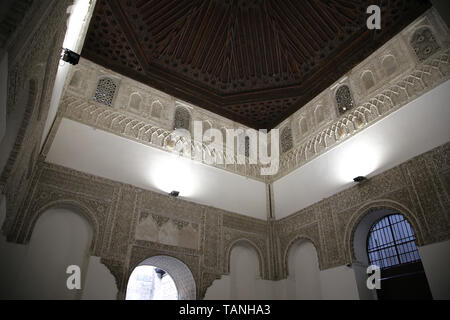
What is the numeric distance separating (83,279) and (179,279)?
78.8 inches

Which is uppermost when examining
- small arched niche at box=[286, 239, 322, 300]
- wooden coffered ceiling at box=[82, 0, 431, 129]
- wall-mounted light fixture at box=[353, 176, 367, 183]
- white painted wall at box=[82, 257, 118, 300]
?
wooden coffered ceiling at box=[82, 0, 431, 129]

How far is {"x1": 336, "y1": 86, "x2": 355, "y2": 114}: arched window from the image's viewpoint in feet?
22.6

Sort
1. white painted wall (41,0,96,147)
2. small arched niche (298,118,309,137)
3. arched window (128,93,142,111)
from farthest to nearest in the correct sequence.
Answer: small arched niche (298,118,309,137)
arched window (128,93,142,111)
white painted wall (41,0,96,147)

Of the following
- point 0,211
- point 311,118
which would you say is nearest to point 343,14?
point 311,118

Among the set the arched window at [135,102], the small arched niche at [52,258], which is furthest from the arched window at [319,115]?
the small arched niche at [52,258]

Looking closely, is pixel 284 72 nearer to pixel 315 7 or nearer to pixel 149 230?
pixel 315 7

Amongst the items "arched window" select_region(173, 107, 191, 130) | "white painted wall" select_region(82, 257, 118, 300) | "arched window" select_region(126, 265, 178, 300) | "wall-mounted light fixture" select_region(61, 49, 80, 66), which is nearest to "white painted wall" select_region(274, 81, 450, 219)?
"arched window" select_region(173, 107, 191, 130)

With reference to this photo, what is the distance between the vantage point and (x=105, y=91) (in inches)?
276

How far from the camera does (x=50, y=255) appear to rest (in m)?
5.09

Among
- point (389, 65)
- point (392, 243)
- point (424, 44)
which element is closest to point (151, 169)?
point (392, 243)

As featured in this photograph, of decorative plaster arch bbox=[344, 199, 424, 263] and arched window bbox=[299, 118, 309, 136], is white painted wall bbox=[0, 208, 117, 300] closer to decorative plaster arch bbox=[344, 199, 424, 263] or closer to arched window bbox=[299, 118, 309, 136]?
decorative plaster arch bbox=[344, 199, 424, 263]

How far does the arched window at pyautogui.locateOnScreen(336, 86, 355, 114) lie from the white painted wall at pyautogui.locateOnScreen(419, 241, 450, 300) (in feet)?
10.5

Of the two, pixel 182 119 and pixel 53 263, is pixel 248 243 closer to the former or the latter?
pixel 182 119

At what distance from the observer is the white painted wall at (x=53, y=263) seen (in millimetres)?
4586
